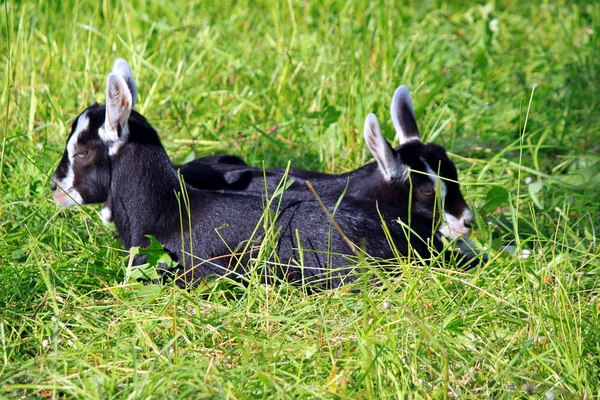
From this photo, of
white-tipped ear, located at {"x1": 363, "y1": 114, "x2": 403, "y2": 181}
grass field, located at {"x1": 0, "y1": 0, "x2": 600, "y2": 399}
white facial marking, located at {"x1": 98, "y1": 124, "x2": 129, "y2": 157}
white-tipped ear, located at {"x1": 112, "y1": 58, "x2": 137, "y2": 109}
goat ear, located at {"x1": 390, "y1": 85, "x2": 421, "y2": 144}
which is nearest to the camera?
grass field, located at {"x1": 0, "y1": 0, "x2": 600, "y2": 399}

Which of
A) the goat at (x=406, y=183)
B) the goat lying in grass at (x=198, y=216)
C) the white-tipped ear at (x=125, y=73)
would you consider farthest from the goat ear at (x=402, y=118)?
the white-tipped ear at (x=125, y=73)

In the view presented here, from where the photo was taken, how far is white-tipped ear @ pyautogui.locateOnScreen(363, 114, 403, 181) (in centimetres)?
500

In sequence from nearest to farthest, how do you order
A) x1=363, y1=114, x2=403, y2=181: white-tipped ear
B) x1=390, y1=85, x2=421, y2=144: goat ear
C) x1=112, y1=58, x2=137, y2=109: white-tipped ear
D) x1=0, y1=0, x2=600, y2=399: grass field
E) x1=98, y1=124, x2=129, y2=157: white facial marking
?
x1=0, y1=0, x2=600, y2=399: grass field
x1=98, y1=124, x2=129, y2=157: white facial marking
x1=363, y1=114, x2=403, y2=181: white-tipped ear
x1=112, y1=58, x2=137, y2=109: white-tipped ear
x1=390, y1=85, x2=421, y2=144: goat ear

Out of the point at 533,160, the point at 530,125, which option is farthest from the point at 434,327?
the point at 530,125

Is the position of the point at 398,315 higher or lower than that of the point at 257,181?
higher

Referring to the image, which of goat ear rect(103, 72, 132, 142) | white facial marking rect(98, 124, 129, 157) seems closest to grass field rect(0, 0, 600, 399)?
white facial marking rect(98, 124, 129, 157)

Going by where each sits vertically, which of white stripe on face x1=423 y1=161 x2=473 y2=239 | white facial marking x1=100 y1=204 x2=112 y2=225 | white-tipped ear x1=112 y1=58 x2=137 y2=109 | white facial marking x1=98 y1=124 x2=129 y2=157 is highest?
white-tipped ear x1=112 y1=58 x2=137 y2=109

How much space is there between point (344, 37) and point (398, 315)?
3.61 meters

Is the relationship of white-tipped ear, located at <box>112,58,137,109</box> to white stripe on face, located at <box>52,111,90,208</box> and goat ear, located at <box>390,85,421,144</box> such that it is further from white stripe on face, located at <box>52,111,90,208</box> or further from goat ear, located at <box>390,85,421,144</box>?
goat ear, located at <box>390,85,421,144</box>

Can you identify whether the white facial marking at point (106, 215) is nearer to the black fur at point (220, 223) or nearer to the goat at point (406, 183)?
the black fur at point (220, 223)

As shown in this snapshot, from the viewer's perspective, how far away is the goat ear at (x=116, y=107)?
451 cm

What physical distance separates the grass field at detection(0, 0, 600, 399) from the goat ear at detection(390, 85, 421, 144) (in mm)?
468

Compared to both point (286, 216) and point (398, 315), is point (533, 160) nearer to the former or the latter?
point (286, 216)

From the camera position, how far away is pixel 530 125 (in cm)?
659
